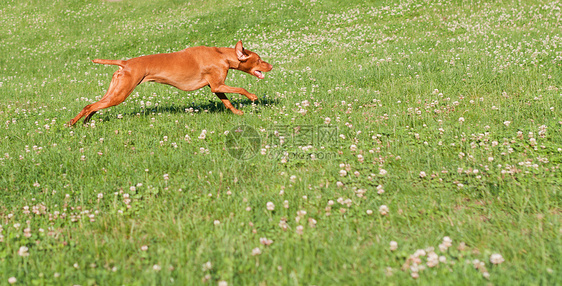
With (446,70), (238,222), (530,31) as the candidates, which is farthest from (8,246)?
(530,31)

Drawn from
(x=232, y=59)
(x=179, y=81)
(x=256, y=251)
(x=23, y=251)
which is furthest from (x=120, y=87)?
(x=256, y=251)

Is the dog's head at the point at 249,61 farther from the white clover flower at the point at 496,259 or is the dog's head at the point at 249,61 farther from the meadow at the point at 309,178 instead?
the white clover flower at the point at 496,259

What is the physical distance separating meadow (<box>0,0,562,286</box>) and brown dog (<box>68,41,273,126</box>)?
45 centimetres

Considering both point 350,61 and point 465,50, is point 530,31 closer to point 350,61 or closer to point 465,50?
point 465,50

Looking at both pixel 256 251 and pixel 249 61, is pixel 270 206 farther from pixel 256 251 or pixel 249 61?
pixel 249 61

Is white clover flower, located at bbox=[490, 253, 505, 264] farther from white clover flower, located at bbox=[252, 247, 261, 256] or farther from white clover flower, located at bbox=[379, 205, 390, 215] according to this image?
white clover flower, located at bbox=[252, 247, 261, 256]

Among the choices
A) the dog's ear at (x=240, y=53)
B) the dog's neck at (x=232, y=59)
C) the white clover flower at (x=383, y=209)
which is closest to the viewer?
the white clover flower at (x=383, y=209)

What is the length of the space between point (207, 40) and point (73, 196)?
13.5m

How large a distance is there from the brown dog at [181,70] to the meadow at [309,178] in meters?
0.45

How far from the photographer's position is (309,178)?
455cm

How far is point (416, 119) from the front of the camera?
20.7 ft

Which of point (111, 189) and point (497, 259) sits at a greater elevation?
point (497, 259)

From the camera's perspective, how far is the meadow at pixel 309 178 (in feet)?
10.1

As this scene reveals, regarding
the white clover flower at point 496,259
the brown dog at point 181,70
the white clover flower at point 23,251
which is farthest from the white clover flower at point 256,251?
the brown dog at point 181,70
